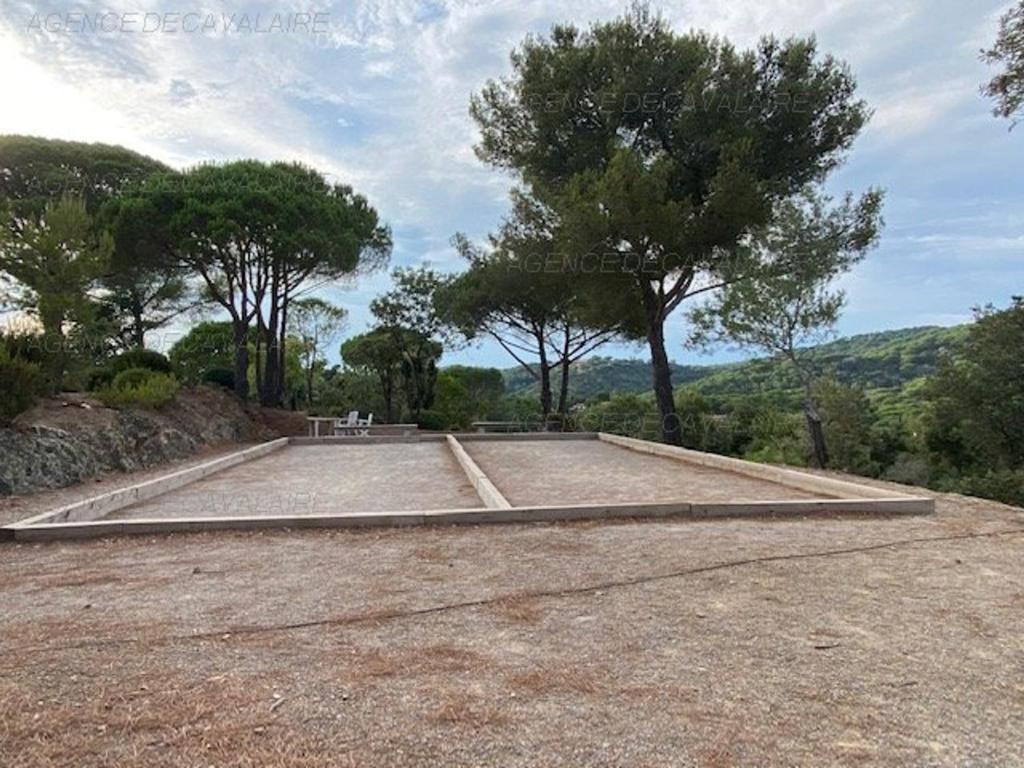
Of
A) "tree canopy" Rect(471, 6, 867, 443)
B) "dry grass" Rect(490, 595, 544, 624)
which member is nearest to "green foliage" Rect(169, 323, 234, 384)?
"tree canopy" Rect(471, 6, 867, 443)

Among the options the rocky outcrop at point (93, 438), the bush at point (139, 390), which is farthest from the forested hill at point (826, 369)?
the bush at point (139, 390)

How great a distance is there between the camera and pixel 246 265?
16766 mm

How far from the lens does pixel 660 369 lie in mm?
12969

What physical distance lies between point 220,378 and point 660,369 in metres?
11.7

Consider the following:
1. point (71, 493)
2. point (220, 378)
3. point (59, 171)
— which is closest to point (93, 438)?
point (71, 493)

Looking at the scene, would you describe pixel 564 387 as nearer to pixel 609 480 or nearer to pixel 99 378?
pixel 99 378

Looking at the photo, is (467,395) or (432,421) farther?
(467,395)

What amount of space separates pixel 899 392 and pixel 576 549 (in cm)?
2249

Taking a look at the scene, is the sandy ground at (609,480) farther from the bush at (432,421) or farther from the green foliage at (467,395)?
the green foliage at (467,395)

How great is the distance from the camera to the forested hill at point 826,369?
17.9 m

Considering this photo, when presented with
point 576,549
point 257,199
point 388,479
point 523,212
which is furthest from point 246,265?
point 576,549

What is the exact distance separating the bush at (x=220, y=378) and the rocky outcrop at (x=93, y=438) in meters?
2.79

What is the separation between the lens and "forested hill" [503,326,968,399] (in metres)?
17.9

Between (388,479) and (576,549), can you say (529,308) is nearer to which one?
(388,479)
